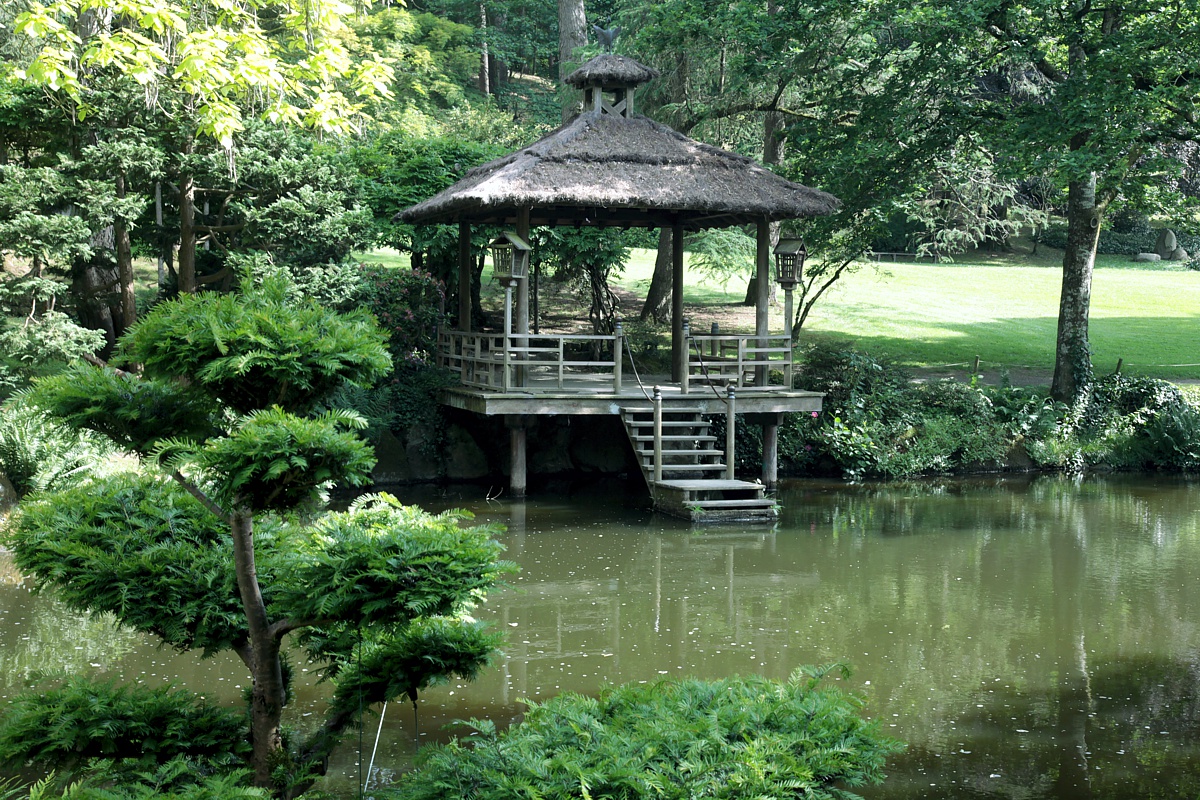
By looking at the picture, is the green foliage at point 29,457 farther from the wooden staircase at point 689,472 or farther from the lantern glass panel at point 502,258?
the wooden staircase at point 689,472

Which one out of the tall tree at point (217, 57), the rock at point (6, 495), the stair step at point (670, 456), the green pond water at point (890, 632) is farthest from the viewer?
the stair step at point (670, 456)

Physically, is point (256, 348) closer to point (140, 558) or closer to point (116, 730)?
point (140, 558)

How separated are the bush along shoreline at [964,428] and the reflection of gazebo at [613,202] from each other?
63.5 inches

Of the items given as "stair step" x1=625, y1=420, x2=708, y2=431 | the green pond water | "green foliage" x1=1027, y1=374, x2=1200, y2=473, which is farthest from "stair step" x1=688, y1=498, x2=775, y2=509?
"green foliage" x1=1027, y1=374, x2=1200, y2=473

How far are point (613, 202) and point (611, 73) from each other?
2327 millimetres

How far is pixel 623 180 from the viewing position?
46.4 ft

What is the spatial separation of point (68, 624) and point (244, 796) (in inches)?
223

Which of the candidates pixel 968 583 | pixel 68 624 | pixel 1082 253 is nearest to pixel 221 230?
pixel 68 624

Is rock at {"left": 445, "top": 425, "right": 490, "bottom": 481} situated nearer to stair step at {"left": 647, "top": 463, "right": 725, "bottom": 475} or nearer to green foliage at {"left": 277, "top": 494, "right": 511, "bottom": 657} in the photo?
stair step at {"left": 647, "top": 463, "right": 725, "bottom": 475}

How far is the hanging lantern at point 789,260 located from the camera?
49.2 feet

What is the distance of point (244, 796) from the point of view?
3.91 metres

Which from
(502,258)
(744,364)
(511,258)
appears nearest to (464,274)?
(502,258)

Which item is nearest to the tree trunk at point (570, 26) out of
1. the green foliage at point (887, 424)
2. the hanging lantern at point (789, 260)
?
the green foliage at point (887, 424)

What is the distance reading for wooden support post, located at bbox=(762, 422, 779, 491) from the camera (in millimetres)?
15750
